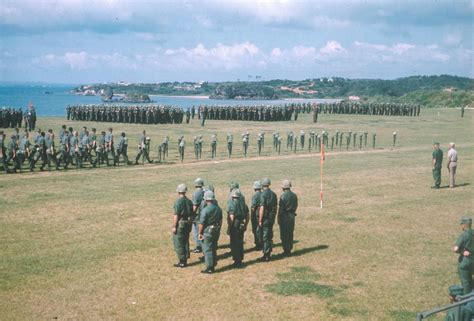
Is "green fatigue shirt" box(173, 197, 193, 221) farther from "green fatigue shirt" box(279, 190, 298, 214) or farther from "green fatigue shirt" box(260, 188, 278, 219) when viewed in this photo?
"green fatigue shirt" box(279, 190, 298, 214)

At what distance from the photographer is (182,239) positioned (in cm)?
1104

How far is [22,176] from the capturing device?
22.8m

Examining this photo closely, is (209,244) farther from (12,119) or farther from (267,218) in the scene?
(12,119)

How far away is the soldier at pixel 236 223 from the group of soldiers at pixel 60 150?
51.2 feet

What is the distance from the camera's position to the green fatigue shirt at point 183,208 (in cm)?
1091

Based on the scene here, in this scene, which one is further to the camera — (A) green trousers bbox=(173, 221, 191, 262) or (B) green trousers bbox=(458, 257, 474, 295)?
(A) green trousers bbox=(173, 221, 191, 262)

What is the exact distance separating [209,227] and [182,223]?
74 centimetres

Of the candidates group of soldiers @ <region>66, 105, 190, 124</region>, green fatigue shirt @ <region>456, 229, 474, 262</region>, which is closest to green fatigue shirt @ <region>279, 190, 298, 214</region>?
green fatigue shirt @ <region>456, 229, 474, 262</region>

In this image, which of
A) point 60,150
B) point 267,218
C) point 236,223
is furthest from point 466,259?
point 60,150

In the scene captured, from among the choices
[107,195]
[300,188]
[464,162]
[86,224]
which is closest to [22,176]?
[107,195]

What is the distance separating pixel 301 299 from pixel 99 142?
61.9 feet

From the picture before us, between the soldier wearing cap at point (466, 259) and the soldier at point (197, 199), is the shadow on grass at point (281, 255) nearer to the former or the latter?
the soldier at point (197, 199)

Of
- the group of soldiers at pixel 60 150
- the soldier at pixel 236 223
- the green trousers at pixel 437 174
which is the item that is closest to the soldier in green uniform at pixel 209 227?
the soldier at pixel 236 223

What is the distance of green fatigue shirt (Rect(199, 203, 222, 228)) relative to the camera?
10.6 metres
